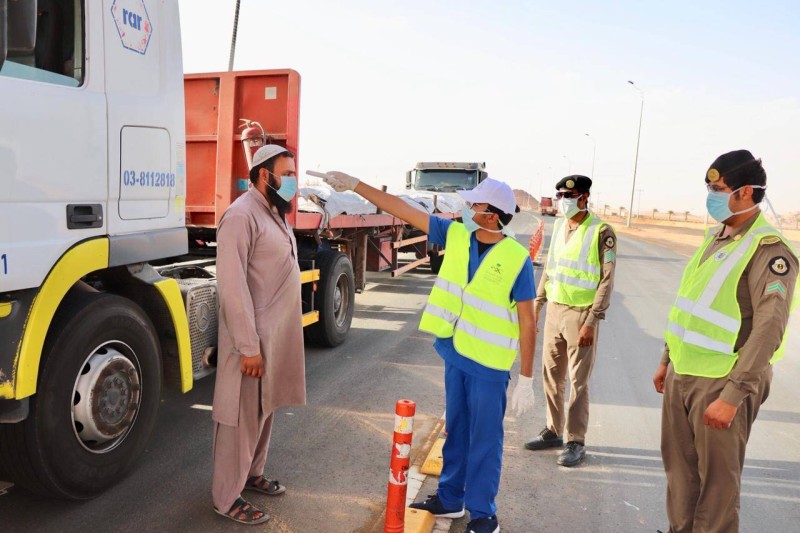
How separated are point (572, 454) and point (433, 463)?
0.96 meters

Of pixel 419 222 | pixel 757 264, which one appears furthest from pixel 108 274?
pixel 757 264

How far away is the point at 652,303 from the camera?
34.7 feet

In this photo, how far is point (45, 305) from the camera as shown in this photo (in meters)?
2.73

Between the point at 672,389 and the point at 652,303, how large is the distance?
8.40m

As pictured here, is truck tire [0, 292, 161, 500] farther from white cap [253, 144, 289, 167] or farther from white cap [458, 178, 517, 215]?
white cap [458, 178, 517, 215]

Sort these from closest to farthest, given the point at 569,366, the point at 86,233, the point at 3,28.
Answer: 1. the point at 3,28
2. the point at 86,233
3. the point at 569,366

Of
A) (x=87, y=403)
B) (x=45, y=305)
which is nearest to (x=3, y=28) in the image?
(x=45, y=305)

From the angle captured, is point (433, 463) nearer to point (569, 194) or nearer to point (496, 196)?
point (496, 196)

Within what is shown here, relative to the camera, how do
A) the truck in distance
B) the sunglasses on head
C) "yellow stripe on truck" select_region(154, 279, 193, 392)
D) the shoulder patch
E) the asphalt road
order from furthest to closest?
the truck in distance → the sunglasses on head → "yellow stripe on truck" select_region(154, 279, 193, 392) → the asphalt road → the shoulder patch

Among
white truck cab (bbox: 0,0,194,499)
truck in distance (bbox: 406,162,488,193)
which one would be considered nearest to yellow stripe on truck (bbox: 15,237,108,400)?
white truck cab (bbox: 0,0,194,499)

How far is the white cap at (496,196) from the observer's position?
9.82 ft

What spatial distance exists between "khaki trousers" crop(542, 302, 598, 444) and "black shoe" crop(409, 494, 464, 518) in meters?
1.17

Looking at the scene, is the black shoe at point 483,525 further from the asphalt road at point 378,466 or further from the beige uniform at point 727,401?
the beige uniform at point 727,401

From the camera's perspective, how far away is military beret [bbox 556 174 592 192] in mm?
4023
